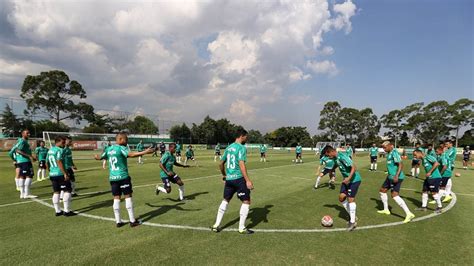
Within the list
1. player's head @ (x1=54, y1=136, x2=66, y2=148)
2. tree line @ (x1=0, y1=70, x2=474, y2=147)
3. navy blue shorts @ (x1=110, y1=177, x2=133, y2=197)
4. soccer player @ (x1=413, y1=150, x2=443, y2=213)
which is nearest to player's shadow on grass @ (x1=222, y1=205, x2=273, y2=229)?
navy blue shorts @ (x1=110, y1=177, x2=133, y2=197)

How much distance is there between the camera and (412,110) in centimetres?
8669

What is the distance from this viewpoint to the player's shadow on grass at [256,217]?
737 cm

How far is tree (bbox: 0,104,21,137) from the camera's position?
6025cm

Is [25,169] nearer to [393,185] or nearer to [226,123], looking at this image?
[393,185]

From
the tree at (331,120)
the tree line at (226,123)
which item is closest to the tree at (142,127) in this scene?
the tree line at (226,123)

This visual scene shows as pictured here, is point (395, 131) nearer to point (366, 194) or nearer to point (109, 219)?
point (366, 194)

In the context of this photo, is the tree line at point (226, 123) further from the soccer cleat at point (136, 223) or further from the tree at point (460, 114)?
the soccer cleat at point (136, 223)

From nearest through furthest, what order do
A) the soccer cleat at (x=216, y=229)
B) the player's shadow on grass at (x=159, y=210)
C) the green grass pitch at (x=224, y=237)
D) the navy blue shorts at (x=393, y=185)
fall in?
the green grass pitch at (x=224, y=237), the soccer cleat at (x=216, y=229), the player's shadow on grass at (x=159, y=210), the navy blue shorts at (x=393, y=185)

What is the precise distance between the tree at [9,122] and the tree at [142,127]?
28.4 meters

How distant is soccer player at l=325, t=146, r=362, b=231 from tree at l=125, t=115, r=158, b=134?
85037mm

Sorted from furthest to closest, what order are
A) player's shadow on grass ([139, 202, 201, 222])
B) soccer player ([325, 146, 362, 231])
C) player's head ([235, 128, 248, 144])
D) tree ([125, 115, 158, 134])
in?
tree ([125, 115, 158, 134]), player's shadow on grass ([139, 202, 201, 222]), soccer player ([325, 146, 362, 231]), player's head ([235, 128, 248, 144])

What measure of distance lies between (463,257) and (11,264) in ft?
28.4

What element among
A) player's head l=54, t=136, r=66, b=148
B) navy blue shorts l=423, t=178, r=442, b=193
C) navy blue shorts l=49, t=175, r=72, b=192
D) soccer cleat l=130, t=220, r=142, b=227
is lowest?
soccer cleat l=130, t=220, r=142, b=227

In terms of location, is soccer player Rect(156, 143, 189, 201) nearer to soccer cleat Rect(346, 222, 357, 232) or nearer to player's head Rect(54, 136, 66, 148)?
player's head Rect(54, 136, 66, 148)
